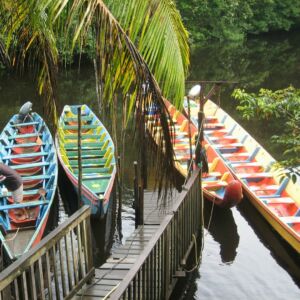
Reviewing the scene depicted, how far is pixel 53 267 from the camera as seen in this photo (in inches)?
209

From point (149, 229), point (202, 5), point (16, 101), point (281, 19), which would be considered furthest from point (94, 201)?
point (281, 19)

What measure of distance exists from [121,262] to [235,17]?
1593 inches

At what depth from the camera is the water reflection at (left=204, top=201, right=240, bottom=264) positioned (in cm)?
1052

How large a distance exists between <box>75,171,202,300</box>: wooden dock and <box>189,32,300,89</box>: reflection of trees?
19.3m

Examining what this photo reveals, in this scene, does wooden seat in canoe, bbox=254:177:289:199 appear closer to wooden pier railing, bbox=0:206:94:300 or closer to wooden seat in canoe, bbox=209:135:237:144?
wooden seat in canoe, bbox=209:135:237:144

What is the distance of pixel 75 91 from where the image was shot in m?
26.1

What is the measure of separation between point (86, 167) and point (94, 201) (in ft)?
7.20

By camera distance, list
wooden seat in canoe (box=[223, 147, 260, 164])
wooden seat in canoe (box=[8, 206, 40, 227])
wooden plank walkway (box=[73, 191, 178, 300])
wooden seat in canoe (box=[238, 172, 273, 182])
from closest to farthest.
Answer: wooden plank walkway (box=[73, 191, 178, 300]) → wooden seat in canoe (box=[8, 206, 40, 227]) → wooden seat in canoe (box=[238, 172, 273, 182]) → wooden seat in canoe (box=[223, 147, 260, 164])

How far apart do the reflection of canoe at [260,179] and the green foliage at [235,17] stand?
26365 millimetres

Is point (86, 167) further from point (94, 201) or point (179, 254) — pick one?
point (179, 254)

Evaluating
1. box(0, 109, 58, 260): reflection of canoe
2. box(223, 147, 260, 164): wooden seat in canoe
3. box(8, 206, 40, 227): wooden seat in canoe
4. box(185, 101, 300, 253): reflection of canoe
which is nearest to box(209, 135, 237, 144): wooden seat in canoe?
box(185, 101, 300, 253): reflection of canoe

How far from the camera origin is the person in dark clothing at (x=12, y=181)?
32.1 ft

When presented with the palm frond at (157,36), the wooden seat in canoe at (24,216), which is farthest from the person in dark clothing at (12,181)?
the palm frond at (157,36)

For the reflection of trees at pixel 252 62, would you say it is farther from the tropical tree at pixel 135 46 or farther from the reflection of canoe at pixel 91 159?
the tropical tree at pixel 135 46
